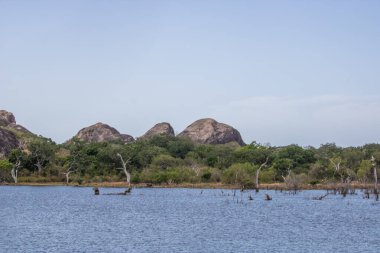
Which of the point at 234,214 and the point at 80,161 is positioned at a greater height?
the point at 80,161

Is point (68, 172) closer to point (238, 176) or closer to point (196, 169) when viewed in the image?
point (196, 169)

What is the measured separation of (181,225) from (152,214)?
1049 cm

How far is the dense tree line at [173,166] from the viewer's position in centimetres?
11819

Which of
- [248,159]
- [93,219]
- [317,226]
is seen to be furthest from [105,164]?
[317,226]

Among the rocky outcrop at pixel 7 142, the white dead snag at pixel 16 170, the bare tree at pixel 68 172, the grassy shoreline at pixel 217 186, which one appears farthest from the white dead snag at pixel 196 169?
the rocky outcrop at pixel 7 142

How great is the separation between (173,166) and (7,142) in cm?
7800

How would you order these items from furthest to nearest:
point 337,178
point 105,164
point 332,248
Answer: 1. point 105,164
2. point 337,178
3. point 332,248

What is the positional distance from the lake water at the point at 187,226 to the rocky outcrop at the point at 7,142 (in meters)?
115

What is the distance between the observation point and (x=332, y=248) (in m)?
38.3

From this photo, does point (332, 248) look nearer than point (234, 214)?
Yes

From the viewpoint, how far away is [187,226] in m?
49.7

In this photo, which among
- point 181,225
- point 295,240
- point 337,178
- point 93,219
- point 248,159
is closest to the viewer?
point 295,240

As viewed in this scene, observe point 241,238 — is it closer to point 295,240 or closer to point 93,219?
point 295,240

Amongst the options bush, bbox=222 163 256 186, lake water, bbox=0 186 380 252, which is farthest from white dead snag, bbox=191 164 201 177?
lake water, bbox=0 186 380 252
